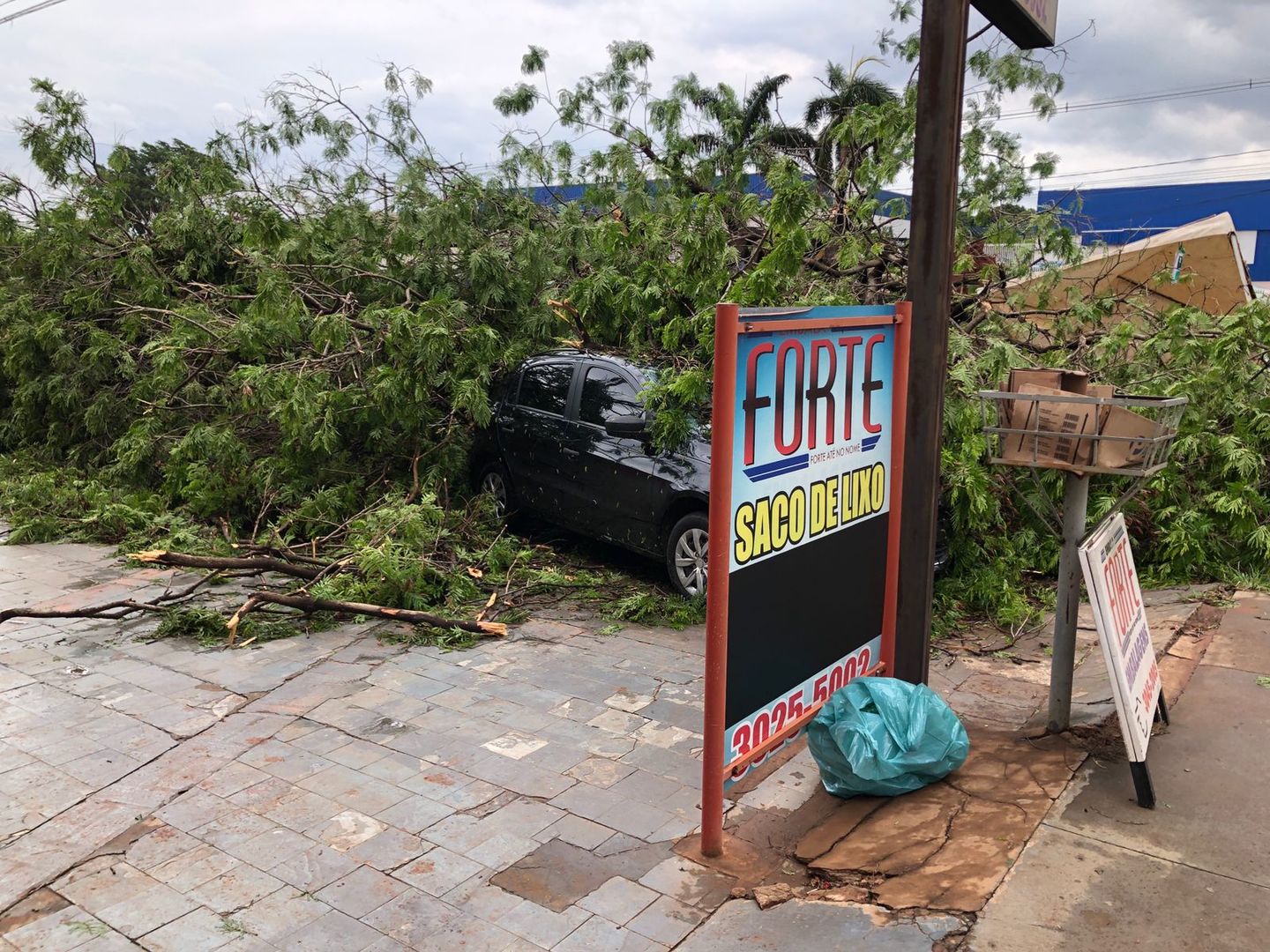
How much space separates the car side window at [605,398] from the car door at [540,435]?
0.64ft

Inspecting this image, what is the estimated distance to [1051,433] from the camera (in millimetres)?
3596

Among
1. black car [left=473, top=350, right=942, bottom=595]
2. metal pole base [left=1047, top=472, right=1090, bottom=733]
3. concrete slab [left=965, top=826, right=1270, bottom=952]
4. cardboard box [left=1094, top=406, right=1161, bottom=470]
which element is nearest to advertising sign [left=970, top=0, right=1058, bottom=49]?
cardboard box [left=1094, top=406, right=1161, bottom=470]

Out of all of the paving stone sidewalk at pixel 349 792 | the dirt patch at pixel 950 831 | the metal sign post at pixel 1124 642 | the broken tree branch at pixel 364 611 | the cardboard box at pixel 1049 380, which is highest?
the cardboard box at pixel 1049 380

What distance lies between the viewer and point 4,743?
4.77 meters

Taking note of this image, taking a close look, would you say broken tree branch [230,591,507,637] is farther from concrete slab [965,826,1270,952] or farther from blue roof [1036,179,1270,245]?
blue roof [1036,179,1270,245]

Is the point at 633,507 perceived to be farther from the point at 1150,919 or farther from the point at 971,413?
the point at 1150,919

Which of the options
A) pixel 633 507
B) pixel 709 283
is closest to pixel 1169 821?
pixel 633 507

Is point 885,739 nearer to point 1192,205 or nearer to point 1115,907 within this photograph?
point 1115,907

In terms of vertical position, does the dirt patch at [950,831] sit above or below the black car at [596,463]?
below

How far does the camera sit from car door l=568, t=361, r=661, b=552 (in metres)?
7.03

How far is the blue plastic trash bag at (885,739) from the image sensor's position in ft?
12.3

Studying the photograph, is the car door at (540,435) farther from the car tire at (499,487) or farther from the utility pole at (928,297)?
the utility pole at (928,297)

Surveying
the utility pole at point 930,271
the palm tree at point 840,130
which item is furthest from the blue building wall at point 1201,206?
the utility pole at point 930,271

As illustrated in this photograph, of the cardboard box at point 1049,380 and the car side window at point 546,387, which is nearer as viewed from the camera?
the cardboard box at point 1049,380
